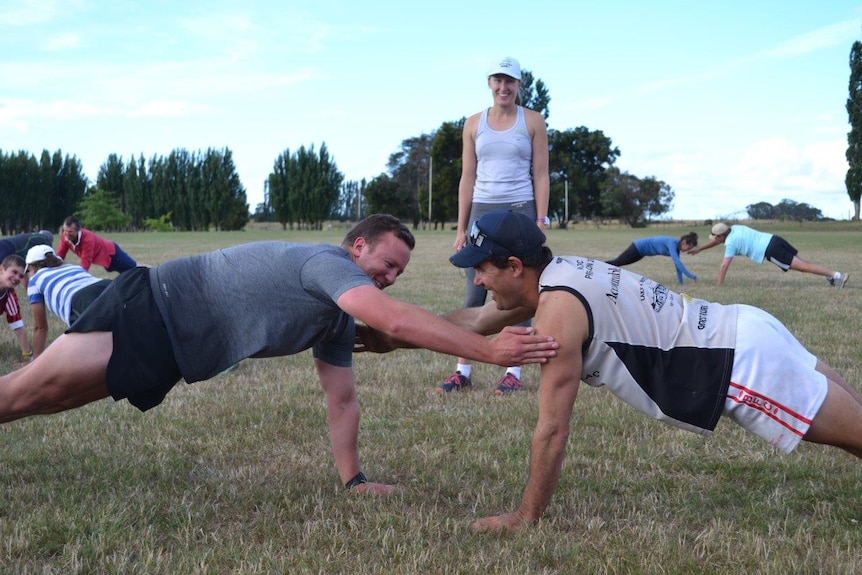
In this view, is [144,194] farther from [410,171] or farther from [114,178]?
[410,171]

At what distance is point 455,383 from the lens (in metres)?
6.82

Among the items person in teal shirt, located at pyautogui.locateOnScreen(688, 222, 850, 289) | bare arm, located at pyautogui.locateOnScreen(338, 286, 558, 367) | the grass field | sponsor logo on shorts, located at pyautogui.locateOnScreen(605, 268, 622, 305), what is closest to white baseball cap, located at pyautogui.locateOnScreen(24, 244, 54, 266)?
the grass field

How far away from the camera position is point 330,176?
8594 centimetres

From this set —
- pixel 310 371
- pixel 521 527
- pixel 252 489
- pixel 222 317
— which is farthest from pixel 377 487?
pixel 310 371

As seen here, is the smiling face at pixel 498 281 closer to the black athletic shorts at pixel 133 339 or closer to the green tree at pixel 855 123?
the black athletic shorts at pixel 133 339

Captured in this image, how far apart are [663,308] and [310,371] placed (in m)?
4.59

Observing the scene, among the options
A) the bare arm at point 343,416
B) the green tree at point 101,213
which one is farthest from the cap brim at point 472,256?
the green tree at point 101,213

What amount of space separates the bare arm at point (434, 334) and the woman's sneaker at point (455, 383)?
3485 mm

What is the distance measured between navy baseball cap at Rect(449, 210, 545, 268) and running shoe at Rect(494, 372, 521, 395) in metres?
3.23

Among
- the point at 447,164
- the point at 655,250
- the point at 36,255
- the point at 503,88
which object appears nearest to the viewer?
the point at 503,88

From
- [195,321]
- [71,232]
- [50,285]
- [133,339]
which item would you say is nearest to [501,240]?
[195,321]

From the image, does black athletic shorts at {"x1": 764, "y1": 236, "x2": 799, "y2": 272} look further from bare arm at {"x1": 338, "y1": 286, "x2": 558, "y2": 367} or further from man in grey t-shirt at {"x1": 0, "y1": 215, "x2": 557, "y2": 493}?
bare arm at {"x1": 338, "y1": 286, "x2": 558, "y2": 367}

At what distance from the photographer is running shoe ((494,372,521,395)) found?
6.68m

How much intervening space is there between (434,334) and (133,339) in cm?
136
